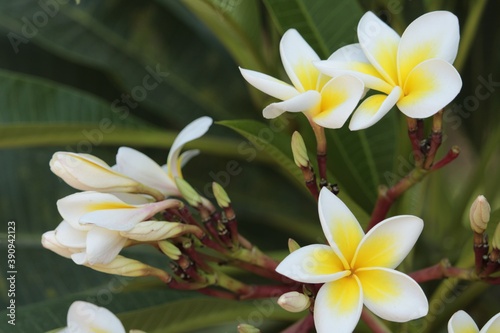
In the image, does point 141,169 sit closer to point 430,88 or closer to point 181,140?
point 181,140

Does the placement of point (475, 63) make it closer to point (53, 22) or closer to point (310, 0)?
point (310, 0)

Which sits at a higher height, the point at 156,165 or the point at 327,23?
the point at 327,23

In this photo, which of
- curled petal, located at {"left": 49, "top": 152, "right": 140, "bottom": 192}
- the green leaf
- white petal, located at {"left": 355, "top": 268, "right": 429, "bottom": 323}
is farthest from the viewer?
the green leaf

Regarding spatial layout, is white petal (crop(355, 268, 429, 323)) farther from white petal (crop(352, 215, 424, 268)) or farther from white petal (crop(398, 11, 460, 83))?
white petal (crop(398, 11, 460, 83))

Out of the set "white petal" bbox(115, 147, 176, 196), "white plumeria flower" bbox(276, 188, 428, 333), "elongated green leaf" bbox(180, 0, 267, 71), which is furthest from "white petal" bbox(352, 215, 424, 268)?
"elongated green leaf" bbox(180, 0, 267, 71)

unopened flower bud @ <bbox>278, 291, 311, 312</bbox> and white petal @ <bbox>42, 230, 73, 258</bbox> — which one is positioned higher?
white petal @ <bbox>42, 230, 73, 258</bbox>

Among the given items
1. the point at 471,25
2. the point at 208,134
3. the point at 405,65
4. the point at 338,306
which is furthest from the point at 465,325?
the point at 208,134

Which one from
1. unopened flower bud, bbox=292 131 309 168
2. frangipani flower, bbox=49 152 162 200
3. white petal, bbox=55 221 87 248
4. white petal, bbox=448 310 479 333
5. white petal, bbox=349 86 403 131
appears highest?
white petal, bbox=349 86 403 131
